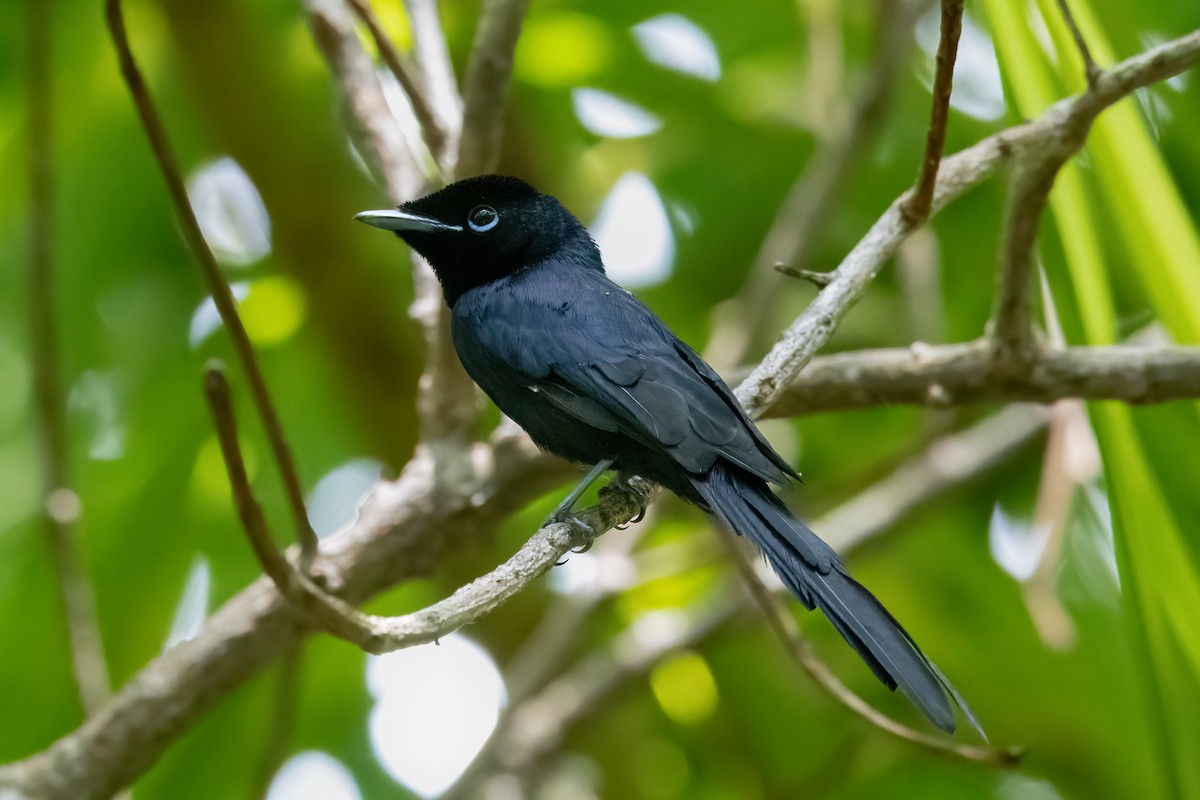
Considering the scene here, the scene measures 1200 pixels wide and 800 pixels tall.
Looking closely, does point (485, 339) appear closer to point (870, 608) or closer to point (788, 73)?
point (870, 608)

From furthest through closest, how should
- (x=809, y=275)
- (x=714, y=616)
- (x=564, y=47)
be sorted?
(x=564, y=47)
(x=714, y=616)
(x=809, y=275)

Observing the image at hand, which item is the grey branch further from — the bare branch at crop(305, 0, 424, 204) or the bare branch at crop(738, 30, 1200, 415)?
the bare branch at crop(305, 0, 424, 204)

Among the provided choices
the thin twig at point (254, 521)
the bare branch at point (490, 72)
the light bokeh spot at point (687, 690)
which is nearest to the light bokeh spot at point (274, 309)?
the bare branch at point (490, 72)

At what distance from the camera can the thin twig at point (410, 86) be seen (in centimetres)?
365

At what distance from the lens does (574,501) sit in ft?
10.00

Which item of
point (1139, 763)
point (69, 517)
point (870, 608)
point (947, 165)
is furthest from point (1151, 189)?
point (69, 517)

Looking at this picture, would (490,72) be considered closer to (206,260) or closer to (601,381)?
(601,381)

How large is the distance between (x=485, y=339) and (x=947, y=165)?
126cm

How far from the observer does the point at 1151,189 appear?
2.74 meters

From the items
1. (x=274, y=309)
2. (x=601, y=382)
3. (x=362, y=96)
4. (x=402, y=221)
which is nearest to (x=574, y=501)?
(x=601, y=382)

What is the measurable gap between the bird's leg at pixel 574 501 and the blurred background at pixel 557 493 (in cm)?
93

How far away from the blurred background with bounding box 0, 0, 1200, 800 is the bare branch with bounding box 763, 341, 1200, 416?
81cm

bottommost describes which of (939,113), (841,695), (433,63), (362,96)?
(841,695)

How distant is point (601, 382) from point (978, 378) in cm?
99
